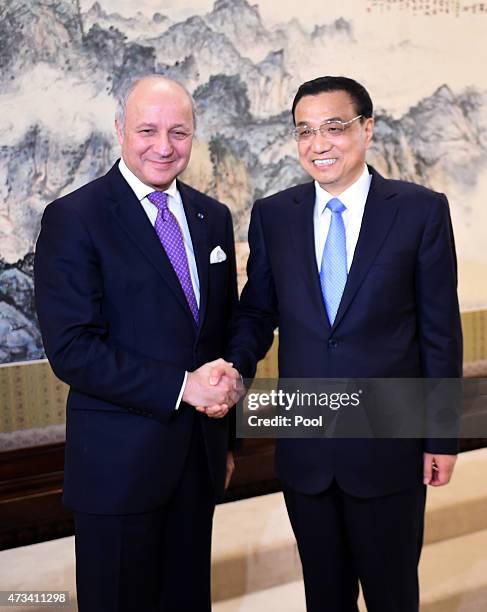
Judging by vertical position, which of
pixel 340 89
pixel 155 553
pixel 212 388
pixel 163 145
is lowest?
pixel 155 553

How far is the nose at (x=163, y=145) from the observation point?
185 centimetres

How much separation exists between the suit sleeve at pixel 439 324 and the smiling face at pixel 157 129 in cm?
63

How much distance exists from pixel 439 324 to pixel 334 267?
0.96 feet

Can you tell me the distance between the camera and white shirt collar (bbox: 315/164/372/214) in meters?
1.95

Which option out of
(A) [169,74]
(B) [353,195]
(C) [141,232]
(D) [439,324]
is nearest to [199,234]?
(C) [141,232]

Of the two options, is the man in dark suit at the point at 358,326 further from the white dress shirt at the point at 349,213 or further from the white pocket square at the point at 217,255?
the white pocket square at the point at 217,255

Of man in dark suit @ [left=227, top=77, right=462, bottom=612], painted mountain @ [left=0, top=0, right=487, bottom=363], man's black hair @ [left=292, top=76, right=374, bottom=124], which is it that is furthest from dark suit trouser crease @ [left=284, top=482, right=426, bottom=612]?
painted mountain @ [left=0, top=0, right=487, bottom=363]

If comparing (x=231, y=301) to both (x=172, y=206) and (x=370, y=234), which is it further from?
(x=370, y=234)

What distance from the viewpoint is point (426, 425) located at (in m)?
1.98

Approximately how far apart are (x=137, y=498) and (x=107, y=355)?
1.18ft

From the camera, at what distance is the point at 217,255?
2035 millimetres

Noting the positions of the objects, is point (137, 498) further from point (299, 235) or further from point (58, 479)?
point (58, 479)

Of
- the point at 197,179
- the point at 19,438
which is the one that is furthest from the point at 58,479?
the point at 197,179

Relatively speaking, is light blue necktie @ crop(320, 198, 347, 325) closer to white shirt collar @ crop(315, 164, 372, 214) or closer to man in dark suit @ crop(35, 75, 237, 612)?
white shirt collar @ crop(315, 164, 372, 214)
